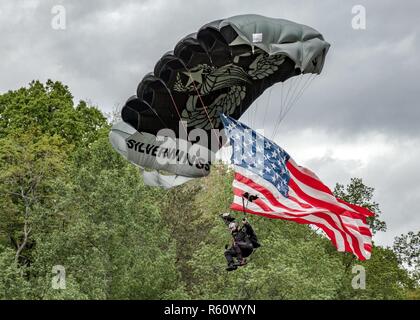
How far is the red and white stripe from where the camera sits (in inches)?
1038

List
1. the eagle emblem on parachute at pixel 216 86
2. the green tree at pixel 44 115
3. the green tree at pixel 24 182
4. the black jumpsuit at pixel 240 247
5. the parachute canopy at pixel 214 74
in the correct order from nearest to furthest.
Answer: the black jumpsuit at pixel 240 247
the parachute canopy at pixel 214 74
the eagle emblem on parachute at pixel 216 86
the green tree at pixel 24 182
the green tree at pixel 44 115

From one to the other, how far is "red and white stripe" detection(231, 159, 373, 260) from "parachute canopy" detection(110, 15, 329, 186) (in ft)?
9.10

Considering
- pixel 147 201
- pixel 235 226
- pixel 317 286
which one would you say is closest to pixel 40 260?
pixel 147 201

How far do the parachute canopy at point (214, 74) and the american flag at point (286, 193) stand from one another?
5.11 ft

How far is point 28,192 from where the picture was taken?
49.2 m

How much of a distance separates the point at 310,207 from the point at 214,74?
14.4ft

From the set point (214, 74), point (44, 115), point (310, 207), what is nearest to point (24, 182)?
point (44, 115)

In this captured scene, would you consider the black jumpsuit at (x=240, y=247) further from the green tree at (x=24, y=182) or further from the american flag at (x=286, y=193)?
the green tree at (x=24, y=182)

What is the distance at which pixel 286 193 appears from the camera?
2722 cm

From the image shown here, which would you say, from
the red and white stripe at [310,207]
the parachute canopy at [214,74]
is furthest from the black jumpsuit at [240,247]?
the parachute canopy at [214,74]

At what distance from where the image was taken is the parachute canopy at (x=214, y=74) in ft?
83.7

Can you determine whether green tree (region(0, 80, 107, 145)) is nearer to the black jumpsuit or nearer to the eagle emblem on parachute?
the eagle emblem on parachute

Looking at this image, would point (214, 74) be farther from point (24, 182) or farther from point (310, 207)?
point (24, 182)

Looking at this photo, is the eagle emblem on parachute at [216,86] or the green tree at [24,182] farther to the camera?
the green tree at [24,182]
